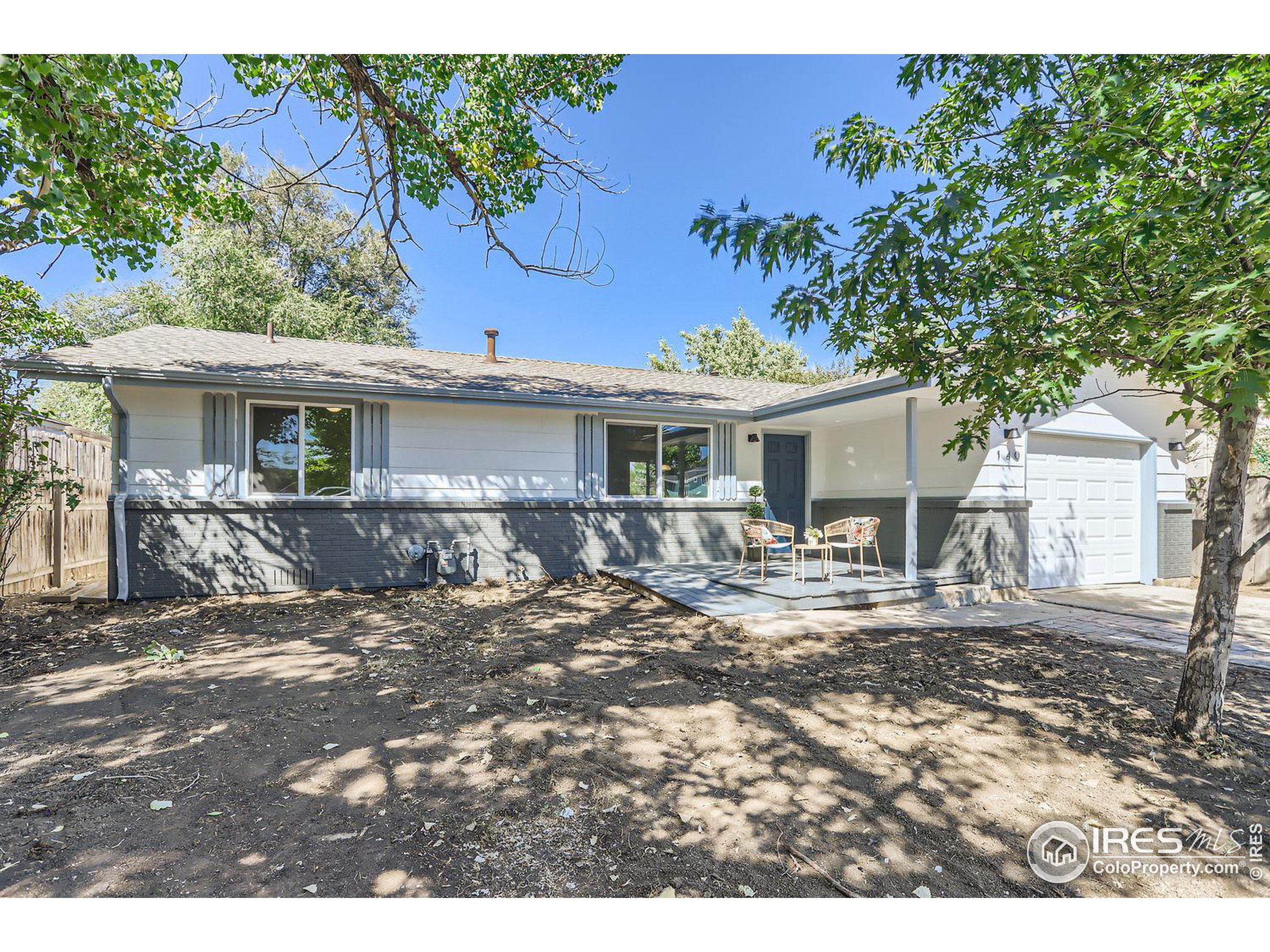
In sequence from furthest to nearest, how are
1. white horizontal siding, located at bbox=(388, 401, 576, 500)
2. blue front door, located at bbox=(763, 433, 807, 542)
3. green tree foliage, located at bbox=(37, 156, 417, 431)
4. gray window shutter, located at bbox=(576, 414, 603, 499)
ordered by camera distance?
1. green tree foliage, located at bbox=(37, 156, 417, 431)
2. blue front door, located at bbox=(763, 433, 807, 542)
3. gray window shutter, located at bbox=(576, 414, 603, 499)
4. white horizontal siding, located at bbox=(388, 401, 576, 500)

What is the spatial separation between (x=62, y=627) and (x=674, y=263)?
13725 mm

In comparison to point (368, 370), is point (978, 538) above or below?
below

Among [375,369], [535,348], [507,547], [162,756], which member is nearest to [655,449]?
[507,547]

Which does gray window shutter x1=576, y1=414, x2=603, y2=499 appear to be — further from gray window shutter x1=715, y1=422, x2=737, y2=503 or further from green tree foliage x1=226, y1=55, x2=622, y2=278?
green tree foliage x1=226, y1=55, x2=622, y2=278

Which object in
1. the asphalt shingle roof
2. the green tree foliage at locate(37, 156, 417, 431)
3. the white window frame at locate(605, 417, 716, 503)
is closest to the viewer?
the asphalt shingle roof

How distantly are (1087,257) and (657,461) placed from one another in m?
7.41

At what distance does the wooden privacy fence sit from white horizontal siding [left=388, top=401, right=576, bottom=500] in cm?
371

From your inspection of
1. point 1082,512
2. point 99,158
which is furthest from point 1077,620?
point 99,158

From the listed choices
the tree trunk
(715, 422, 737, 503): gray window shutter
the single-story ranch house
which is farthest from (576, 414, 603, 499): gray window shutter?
the tree trunk

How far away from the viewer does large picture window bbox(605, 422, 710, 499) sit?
965cm

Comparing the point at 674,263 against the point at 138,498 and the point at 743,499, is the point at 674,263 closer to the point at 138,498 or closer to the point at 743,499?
the point at 743,499

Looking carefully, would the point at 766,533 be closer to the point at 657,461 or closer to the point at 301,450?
the point at 657,461

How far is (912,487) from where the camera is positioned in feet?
24.1
